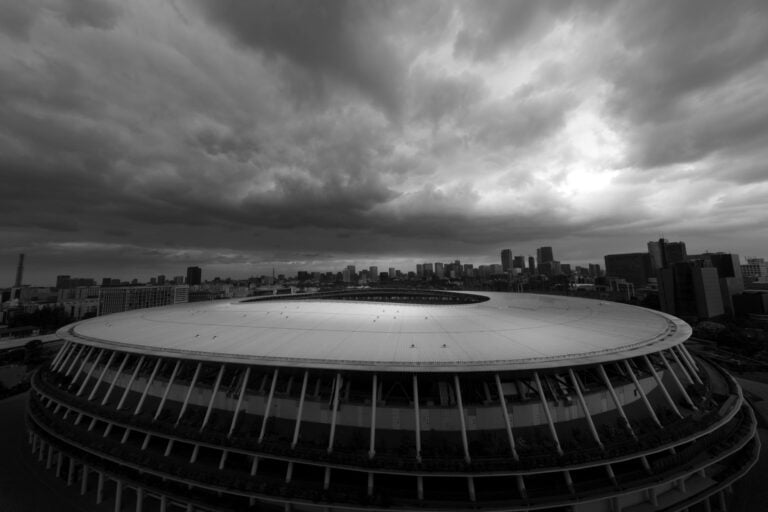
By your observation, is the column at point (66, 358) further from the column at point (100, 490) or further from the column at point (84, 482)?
the column at point (100, 490)

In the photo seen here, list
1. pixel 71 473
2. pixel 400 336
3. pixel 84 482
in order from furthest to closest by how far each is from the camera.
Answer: pixel 400 336 → pixel 71 473 → pixel 84 482

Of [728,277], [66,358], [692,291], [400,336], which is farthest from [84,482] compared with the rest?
[728,277]

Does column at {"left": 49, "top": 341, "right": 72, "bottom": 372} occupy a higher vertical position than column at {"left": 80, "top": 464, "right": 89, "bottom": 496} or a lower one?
higher

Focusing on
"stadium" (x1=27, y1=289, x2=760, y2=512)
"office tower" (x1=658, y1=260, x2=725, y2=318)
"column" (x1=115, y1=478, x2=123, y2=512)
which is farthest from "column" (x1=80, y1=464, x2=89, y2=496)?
"office tower" (x1=658, y1=260, x2=725, y2=318)

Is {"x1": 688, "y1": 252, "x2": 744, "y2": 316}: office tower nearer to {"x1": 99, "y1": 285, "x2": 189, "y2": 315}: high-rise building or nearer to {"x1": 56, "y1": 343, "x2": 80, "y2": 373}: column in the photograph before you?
{"x1": 56, "y1": 343, "x2": 80, "y2": 373}: column

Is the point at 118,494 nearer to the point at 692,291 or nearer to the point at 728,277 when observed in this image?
the point at 692,291
